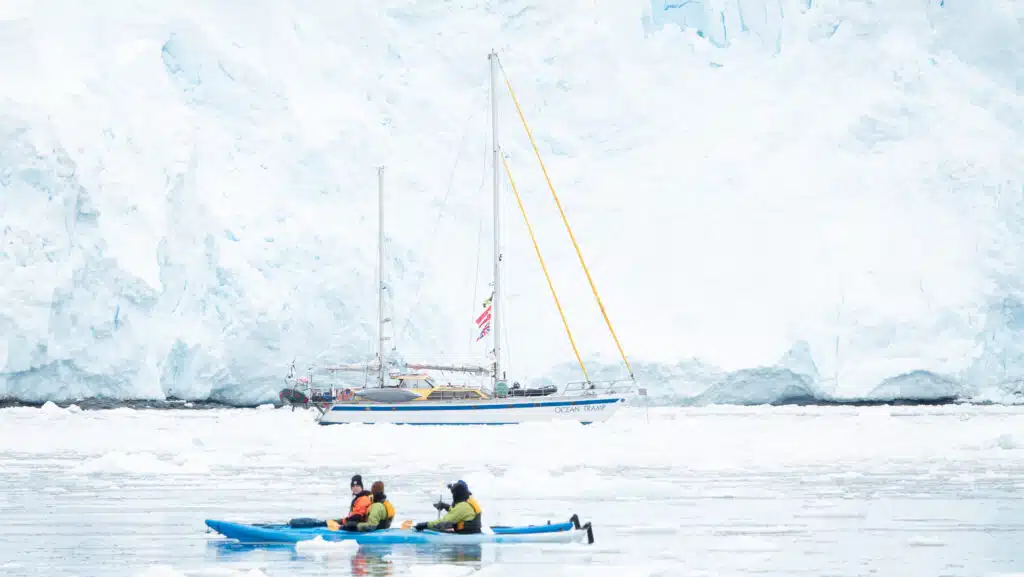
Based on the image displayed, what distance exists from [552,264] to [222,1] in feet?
40.8

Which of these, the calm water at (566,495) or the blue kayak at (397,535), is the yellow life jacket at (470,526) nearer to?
the blue kayak at (397,535)

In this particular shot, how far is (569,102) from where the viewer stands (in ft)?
141

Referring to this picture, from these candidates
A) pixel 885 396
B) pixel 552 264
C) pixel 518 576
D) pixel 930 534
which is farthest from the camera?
pixel 552 264

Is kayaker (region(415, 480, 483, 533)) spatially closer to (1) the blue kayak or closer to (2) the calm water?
(1) the blue kayak

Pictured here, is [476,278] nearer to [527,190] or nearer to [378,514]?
[527,190]

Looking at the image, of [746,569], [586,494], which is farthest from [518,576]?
[586,494]

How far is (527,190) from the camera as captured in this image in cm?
4247

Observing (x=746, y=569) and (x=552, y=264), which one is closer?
(x=746, y=569)

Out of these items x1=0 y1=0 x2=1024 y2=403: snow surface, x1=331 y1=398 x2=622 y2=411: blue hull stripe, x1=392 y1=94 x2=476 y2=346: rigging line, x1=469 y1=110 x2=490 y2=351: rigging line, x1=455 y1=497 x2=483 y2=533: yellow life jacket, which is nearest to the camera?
x1=455 y1=497 x2=483 y2=533: yellow life jacket

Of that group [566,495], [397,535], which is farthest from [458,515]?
[566,495]

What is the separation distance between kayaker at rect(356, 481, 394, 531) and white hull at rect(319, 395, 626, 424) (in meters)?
18.8

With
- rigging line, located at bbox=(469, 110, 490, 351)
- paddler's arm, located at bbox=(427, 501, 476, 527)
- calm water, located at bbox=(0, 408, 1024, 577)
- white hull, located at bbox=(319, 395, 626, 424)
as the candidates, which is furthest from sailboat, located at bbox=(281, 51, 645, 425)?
paddler's arm, located at bbox=(427, 501, 476, 527)

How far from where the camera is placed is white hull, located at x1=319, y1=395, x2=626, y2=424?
31.5 metres

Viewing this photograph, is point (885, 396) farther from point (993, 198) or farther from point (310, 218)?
point (310, 218)
